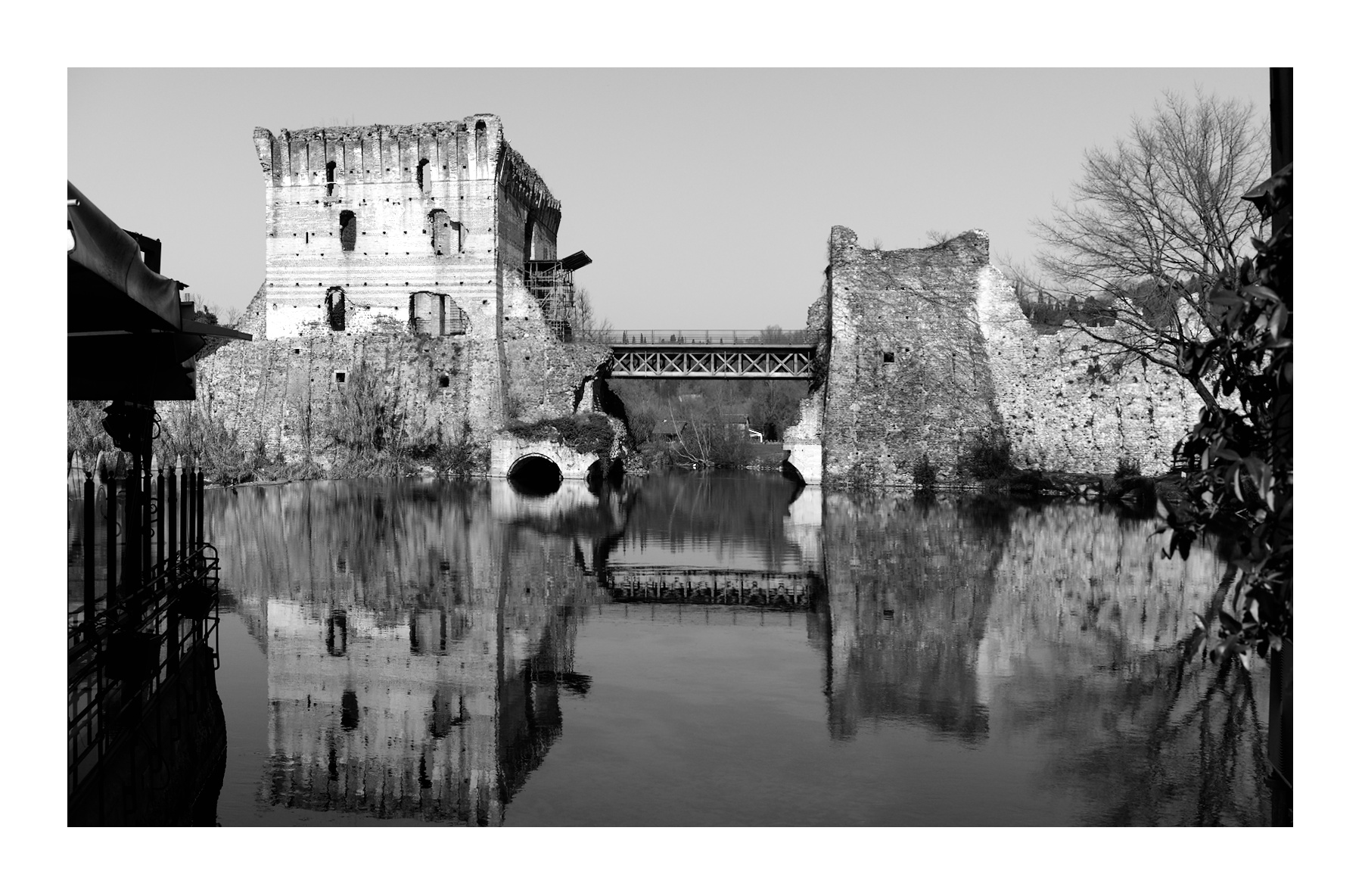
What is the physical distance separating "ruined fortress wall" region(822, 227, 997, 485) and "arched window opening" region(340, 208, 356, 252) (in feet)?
55.9

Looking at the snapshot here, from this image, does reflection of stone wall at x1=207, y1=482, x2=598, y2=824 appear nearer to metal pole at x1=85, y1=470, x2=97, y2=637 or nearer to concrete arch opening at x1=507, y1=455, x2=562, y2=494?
metal pole at x1=85, y1=470, x2=97, y2=637

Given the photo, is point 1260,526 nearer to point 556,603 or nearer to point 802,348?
point 556,603

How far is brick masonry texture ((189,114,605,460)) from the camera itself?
39938mm

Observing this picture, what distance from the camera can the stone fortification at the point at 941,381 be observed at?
112ft

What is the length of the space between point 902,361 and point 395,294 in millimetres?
17653

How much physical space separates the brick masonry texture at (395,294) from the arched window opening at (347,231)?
39 millimetres

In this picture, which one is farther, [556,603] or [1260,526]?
[556,603]

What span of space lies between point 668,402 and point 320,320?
24.0 meters

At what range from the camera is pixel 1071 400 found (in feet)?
112

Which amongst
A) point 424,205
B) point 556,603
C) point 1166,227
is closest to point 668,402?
point 424,205

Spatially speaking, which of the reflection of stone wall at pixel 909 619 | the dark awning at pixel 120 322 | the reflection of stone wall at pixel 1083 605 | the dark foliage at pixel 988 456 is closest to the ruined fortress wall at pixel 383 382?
the dark foliage at pixel 988 456

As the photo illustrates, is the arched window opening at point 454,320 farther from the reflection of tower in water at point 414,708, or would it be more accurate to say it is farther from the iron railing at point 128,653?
the reflection of tower in water at point 414,708

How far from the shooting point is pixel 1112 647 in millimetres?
9883

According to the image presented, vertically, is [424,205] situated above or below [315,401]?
above
